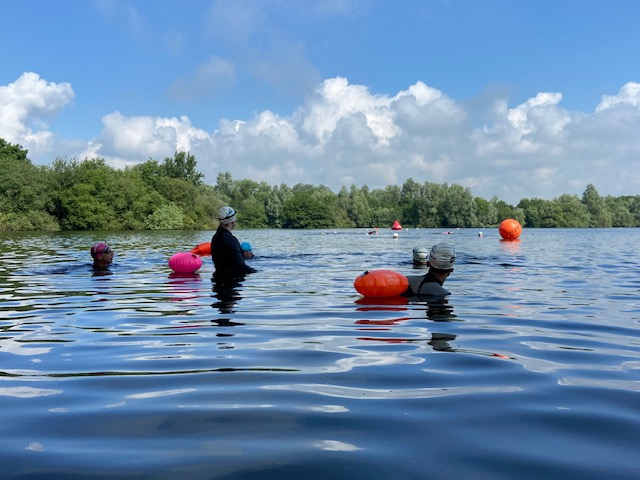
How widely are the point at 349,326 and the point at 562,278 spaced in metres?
9.19

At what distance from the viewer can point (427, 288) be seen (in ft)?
33.6

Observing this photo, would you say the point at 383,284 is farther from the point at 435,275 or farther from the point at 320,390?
the point at 320,390

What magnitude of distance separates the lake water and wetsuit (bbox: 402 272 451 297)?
60 cm

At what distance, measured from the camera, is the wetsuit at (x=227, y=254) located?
12886 millimetres

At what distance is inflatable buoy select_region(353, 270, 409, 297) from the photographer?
1023 cm

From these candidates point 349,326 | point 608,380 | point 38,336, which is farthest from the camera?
point 349,326

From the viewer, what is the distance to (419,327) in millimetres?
7547

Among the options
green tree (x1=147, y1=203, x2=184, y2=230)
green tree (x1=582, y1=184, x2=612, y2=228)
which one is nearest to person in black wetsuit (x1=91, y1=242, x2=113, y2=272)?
green tree (x1=147, y1=203, x2=184, y2=230)

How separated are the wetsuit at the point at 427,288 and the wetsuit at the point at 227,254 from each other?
4.35 meters

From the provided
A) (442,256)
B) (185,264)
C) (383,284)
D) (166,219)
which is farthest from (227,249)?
(166,219)

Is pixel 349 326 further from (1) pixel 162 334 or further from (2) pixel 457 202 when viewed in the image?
(2) pixel 457 202

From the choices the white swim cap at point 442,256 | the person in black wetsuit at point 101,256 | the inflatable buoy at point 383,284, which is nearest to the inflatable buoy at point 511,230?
the person in black wetsuit at point 101,256

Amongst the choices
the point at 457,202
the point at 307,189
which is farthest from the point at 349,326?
the point at 307,189

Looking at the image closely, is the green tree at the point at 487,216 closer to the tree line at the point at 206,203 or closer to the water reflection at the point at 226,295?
the tree line at the point at 206,203
